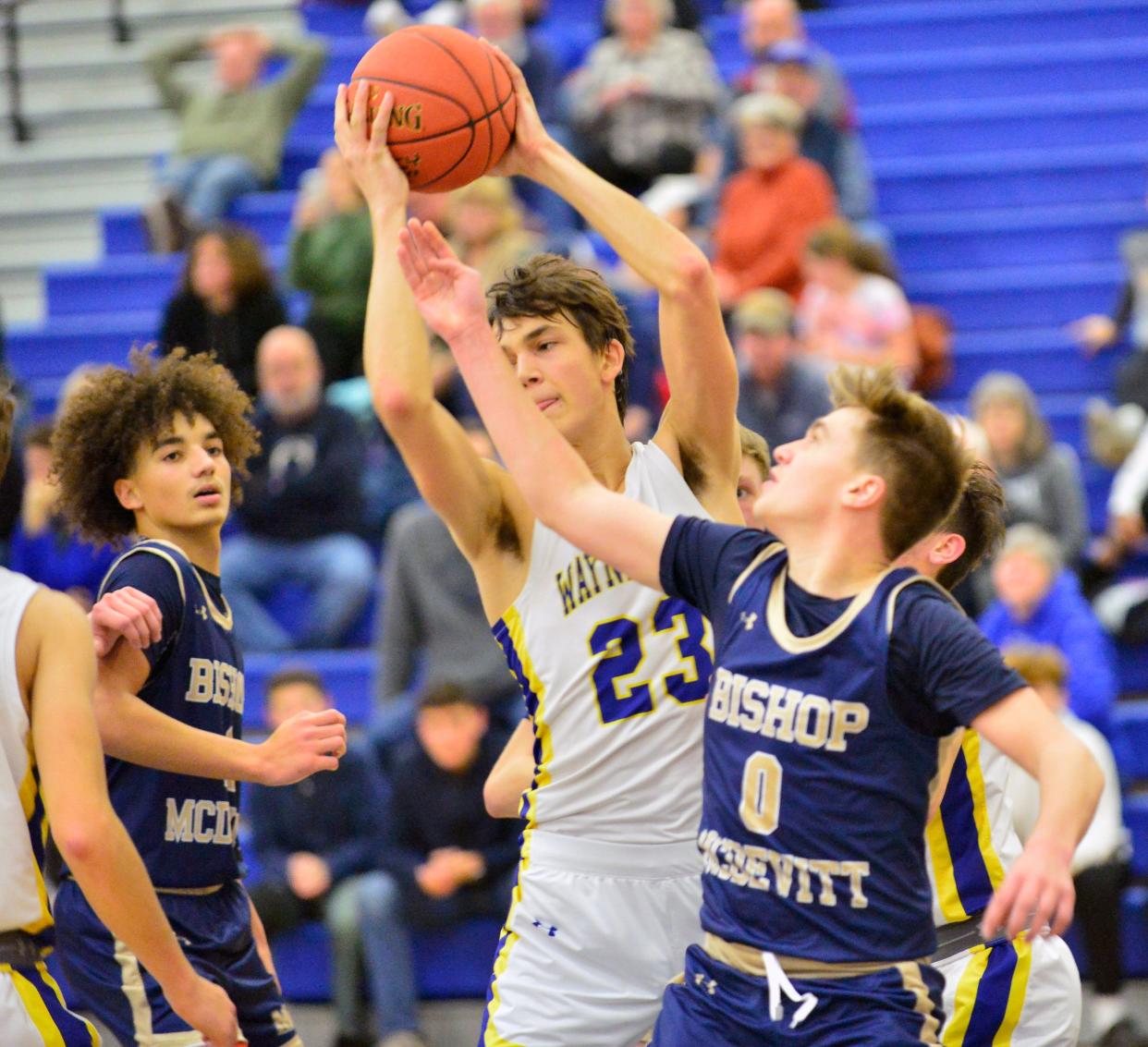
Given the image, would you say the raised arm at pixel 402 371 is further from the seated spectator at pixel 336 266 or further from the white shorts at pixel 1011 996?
the seated spectator at pixel 336 266

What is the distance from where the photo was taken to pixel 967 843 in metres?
4.10

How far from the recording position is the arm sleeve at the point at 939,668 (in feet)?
9.83

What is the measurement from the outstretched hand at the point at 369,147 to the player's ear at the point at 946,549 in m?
1.40

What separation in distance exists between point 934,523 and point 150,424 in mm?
1948

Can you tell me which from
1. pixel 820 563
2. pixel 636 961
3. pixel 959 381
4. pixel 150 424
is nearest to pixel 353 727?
pixel 959 381

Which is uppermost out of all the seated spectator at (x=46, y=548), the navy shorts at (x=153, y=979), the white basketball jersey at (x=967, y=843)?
the white basketball jersey at (x=967, y=843)

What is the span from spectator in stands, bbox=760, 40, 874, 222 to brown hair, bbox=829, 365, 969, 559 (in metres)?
7.29

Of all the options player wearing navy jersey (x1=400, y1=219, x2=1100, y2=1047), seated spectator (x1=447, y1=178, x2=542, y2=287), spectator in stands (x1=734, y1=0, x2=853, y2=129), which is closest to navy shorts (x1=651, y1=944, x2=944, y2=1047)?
player wearing navy jersey (x1=400, y1=219, x2=1100, y2=1047)

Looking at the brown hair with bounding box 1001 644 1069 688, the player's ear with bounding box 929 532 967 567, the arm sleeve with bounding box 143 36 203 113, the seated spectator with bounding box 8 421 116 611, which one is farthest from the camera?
the arm sleeve with bounding box 143 36 203 113

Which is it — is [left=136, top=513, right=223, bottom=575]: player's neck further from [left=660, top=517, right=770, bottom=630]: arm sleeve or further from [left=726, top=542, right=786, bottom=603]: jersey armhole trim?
[left=726, top=542, right=786, bottom=603]: jersey armhole trim

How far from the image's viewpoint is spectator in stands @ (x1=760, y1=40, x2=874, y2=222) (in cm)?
1024

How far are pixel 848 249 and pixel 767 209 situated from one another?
66cm

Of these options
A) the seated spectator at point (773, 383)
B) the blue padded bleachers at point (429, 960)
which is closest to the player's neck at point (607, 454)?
the blue padded bleachers at point (429, 960)

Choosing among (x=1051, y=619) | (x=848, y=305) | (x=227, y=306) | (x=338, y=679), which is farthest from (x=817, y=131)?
(x=338, y=679)
